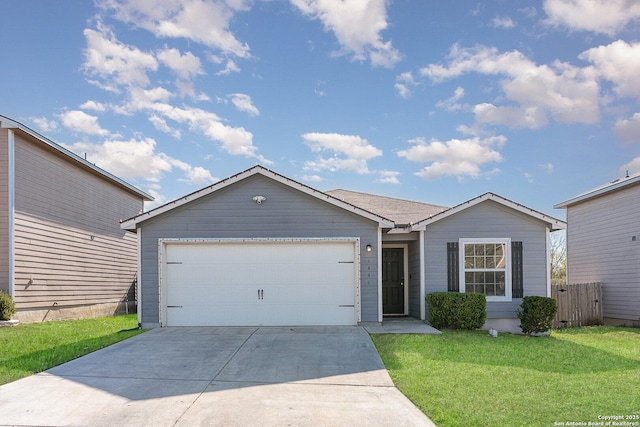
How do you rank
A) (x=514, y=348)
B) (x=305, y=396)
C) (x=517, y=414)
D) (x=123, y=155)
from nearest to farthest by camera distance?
1. (x=517, y=414)
2. (x=305, y=396)
3. (x=514, y=348)
4. (x=123, y=155)

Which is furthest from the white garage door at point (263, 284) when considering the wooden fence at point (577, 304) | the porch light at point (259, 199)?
the wooden fence at point (577, 304)

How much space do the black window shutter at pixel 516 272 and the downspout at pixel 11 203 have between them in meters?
12.7

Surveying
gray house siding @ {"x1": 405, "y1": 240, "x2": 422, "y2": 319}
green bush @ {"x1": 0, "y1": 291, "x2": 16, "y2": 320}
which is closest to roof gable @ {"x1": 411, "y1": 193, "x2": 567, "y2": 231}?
gray house siding @ {"x1": 405, "y1": 240, "x2": 422, "y2": 319}

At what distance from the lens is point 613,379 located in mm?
6516

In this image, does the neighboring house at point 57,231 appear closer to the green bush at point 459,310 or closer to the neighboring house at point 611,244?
the green bush at point 459,310

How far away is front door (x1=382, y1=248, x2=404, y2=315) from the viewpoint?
13.4 meters

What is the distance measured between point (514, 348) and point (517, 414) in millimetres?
4382

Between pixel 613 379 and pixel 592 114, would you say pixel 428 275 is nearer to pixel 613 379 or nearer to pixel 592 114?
pixel 613 379

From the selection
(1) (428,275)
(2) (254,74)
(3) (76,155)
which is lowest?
(1) (428,275)

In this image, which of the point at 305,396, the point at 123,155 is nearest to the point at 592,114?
the point at 305,396

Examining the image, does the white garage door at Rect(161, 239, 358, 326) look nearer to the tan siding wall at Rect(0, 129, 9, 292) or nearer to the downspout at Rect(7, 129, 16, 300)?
the downspout at Rect(7, 129, 16, 300)

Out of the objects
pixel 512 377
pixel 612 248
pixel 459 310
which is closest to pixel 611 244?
pixel 612 248

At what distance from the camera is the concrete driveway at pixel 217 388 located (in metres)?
5.05

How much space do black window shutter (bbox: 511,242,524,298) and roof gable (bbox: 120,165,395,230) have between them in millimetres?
3330
